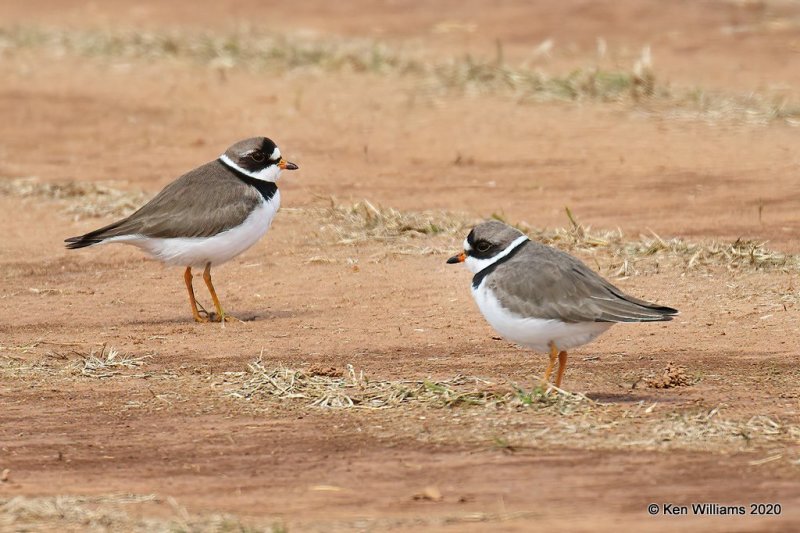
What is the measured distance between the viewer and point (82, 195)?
14023 millimetres

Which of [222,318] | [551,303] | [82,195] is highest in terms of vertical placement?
[551,303]

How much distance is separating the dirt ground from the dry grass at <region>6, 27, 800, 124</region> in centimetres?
18

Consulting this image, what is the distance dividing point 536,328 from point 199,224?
11.4 ft

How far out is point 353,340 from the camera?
9.69m

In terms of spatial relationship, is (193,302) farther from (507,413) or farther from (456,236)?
(507,413)

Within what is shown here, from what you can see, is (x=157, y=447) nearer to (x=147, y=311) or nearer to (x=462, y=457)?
(x=462, y=457)

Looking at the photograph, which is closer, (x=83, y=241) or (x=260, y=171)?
(x=83, y=241)

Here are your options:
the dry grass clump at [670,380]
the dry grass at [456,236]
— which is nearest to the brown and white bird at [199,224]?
the dry grass at [456,236]

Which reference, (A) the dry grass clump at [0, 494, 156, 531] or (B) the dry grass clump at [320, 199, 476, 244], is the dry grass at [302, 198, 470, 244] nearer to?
(B) the dry grass clump at [320, 199, 476, 244]

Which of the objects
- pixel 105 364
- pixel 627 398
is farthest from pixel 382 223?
pixel 627 398

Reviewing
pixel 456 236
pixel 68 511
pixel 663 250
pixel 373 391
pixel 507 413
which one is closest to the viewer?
pixel 68 511

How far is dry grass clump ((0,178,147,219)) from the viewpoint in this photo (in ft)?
43.7

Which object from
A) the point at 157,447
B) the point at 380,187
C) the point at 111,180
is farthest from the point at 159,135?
the point at 157,447

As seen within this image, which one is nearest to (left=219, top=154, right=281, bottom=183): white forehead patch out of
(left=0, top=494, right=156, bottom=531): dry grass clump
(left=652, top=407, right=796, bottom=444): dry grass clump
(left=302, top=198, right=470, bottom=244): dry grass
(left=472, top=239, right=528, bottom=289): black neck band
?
(left=302, top=198, right=470, bottom=244): dry grass
